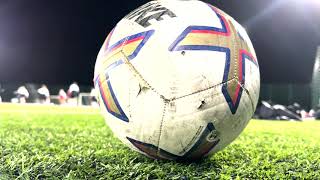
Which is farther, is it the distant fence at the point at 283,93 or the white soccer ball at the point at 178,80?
the distant fence at the point at 283,93

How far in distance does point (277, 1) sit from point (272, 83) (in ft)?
16.9

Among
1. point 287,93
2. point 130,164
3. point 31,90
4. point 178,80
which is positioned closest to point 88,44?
point 31,90

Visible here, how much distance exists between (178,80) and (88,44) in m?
20.5

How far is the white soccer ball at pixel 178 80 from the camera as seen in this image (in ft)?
7.46

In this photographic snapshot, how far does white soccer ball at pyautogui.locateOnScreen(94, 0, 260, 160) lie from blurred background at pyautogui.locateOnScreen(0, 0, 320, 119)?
16800 millimetres

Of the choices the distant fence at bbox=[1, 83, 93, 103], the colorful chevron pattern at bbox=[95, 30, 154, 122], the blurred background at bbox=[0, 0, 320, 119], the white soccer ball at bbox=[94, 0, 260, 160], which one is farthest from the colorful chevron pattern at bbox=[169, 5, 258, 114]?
the distant fence at bbox=[1, 83, 93, 103]

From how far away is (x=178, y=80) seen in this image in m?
2.25

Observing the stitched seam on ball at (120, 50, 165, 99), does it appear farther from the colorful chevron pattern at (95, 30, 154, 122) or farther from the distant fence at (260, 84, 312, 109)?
the distant fence at (260, 84, 312, 109)

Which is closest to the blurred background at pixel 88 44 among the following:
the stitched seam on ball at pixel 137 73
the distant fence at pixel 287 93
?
the distant fence at pixel 287 93

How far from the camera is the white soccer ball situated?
7.46 ft

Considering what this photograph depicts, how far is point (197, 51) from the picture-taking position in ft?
7.53

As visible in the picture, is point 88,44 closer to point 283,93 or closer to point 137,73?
point 283,93

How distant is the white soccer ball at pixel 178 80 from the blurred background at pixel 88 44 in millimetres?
16800

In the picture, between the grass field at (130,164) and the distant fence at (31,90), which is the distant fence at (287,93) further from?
the grass field at (130,164)
